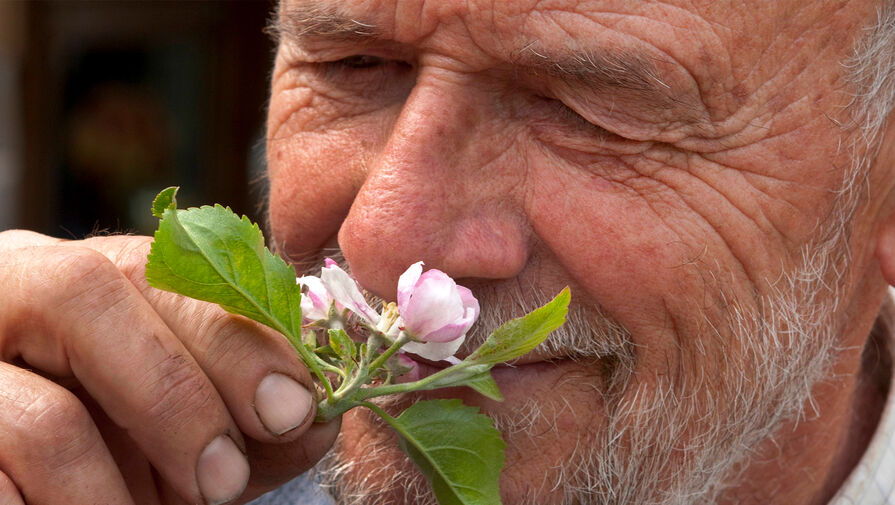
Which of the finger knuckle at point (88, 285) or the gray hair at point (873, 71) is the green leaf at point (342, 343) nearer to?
the finger knuckle at point (88, 285)

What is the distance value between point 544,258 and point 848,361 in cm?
95

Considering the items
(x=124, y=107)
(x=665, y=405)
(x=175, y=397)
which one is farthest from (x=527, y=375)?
(x=124, y=107)

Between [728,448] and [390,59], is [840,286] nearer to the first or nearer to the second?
[728,448]

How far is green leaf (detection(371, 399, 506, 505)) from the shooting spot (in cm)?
151

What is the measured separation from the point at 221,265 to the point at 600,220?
2.77 feet

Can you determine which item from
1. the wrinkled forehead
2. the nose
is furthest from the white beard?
the wrinkled forehead

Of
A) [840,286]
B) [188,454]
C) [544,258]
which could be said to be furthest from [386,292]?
[840,286]

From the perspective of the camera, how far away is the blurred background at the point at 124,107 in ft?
25.2

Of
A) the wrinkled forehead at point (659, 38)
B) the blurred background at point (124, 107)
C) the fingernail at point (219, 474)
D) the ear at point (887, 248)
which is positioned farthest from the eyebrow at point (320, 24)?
the blurred background at point (124, 107)

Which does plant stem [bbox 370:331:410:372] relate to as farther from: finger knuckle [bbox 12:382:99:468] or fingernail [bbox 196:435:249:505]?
finger knuckle [bbox 12:382:99:468]

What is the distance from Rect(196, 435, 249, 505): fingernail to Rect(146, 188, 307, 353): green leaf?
267mm

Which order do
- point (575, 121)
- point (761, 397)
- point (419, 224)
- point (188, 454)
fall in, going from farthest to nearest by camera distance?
point (761, 397) < point (575, 121) < point (419, 224) < point (188, 454)

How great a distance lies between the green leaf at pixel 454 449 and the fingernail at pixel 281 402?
144 mm

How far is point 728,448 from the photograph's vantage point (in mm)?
2225
